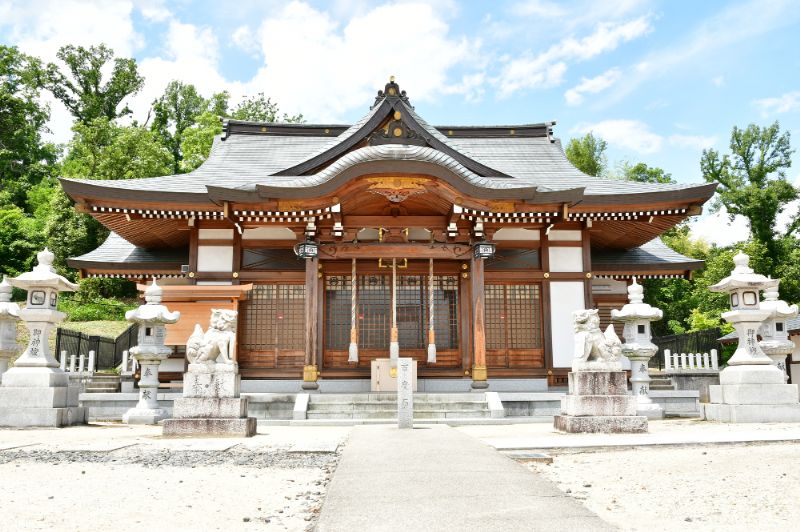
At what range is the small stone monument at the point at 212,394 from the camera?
29.3ft

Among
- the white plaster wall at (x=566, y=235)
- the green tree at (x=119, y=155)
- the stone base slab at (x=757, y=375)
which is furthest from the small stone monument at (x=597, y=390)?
the green tree at (x=119, y=155)

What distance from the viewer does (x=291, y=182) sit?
13891 mm

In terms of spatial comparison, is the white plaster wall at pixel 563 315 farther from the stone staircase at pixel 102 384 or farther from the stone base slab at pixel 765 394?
the stone staircase at pixel 102 384

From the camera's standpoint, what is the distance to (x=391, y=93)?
15562mm

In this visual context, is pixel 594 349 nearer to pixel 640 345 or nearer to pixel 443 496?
pixel 640 345

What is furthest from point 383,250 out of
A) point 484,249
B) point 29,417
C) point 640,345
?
point 29,417

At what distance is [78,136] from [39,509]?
3910 cm

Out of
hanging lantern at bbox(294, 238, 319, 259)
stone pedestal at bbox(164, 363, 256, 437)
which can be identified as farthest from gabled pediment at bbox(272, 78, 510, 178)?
stone pedestal at bbox(164, 363, 256, 437)

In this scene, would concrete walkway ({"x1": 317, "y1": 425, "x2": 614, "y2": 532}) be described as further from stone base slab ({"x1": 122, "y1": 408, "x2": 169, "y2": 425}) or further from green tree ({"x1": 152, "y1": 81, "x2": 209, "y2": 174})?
green tree ({"x1": 152, "y1": 81, "x2": 209, "y2": 174})

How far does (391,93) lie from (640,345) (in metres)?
8.34

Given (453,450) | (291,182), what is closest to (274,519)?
(453,450)

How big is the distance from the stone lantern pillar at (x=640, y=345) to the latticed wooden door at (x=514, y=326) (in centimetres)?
289

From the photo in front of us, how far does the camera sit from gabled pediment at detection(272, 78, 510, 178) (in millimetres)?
15039

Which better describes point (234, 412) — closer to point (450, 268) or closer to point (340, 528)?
point (340, 528)
